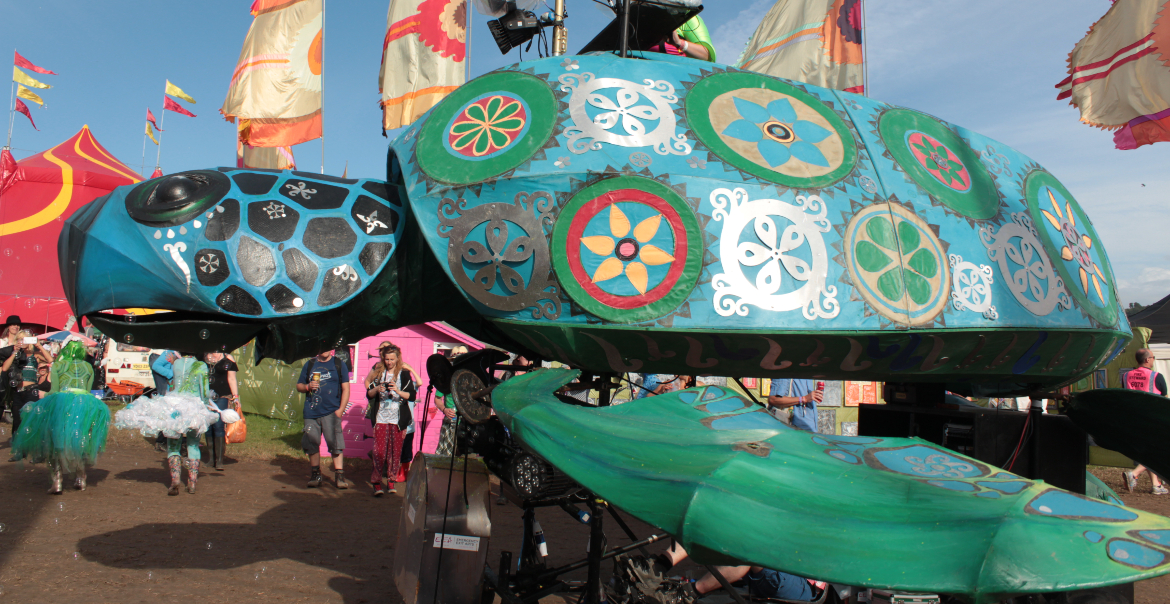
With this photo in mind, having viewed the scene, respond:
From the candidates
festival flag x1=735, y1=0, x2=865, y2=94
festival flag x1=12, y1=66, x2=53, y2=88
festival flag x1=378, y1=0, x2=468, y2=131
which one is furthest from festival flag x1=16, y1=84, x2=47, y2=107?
festival flag x1=735, y1=0, x2=865, y2=94

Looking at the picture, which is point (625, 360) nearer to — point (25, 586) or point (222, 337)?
point (222, 337)

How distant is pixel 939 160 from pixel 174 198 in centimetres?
329

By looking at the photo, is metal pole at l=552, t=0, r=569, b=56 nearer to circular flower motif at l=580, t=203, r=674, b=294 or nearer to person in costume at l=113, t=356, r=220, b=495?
circular flower motif at l=580, t=203, r=674, b=294

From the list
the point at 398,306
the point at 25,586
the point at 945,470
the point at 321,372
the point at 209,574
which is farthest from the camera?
the point at 321,372

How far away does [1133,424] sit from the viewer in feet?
11.9

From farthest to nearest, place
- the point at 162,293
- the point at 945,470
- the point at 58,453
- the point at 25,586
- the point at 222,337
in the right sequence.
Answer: the point at 58,453 → the point at 25,586 → the point at 222,337 → the point at 162,293 → the point at 945,470

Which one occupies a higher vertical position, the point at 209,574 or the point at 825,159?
the point at 825,159

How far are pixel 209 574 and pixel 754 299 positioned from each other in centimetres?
460

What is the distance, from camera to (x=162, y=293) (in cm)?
Result: 275

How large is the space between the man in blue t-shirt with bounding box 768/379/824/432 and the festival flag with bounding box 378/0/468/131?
7.18 meters

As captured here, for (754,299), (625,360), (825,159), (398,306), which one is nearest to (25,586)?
(398,306)

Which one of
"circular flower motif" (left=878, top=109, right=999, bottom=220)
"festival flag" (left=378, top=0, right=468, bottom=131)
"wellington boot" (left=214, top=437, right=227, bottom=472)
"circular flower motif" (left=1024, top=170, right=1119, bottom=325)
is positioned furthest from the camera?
"festival flag" (left=378, top=0, right=468, bottom=131)

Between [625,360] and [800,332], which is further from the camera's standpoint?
[625,360]

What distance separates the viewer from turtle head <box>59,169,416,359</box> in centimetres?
274
